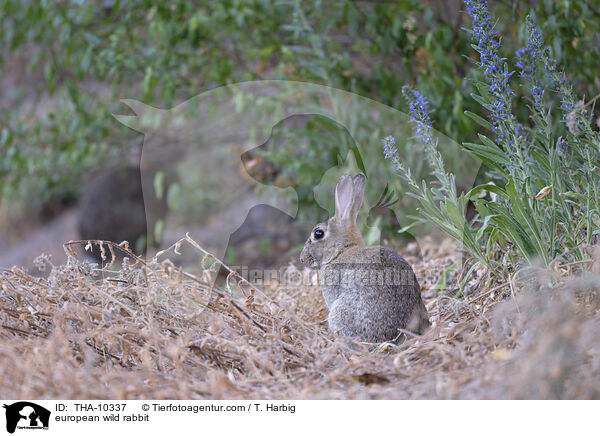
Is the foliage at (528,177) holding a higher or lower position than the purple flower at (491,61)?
lower

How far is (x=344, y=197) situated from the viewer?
10.7 ft

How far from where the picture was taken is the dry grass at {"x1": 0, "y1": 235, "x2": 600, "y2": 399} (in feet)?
5.79

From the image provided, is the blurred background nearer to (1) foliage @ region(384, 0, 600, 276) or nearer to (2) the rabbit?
(1) foliage @ region(384, 0, 600, 276)

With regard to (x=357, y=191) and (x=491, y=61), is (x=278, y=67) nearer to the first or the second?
(x=357, y=191)

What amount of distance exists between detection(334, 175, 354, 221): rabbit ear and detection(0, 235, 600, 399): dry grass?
755 mm

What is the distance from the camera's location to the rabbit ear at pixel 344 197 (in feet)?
10.6

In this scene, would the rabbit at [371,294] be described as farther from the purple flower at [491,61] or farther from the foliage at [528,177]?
the purple flower at [491,61]

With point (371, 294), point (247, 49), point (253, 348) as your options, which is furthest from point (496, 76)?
point (247, 49)

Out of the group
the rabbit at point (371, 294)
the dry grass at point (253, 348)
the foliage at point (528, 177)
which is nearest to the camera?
the dry grass at point (253, 348)
